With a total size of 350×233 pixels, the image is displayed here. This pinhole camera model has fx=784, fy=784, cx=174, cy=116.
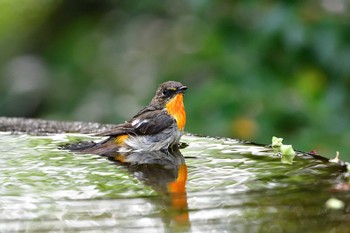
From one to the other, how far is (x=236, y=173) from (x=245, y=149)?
53 cm

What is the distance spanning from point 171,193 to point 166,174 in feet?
1.18

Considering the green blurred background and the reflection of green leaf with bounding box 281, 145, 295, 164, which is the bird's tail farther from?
the green blurred background

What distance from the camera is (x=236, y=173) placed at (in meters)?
2.18

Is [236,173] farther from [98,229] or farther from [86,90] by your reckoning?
[86,90]

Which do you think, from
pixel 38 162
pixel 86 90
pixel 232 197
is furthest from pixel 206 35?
pixel 232 197

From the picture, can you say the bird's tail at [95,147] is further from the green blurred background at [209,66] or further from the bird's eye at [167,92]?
the green blurred background at [209,66]

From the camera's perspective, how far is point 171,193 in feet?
6.13

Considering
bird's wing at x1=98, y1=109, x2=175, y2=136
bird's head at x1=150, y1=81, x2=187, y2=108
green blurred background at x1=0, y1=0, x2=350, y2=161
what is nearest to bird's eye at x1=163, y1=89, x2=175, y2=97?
bird's head at x1=150, y1=81, x2=187, y2=108

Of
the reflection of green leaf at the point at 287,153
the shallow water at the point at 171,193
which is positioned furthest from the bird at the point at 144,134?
the reflection of green leaf at the point at 287,153

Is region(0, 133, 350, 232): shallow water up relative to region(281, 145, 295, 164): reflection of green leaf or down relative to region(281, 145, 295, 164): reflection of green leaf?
down

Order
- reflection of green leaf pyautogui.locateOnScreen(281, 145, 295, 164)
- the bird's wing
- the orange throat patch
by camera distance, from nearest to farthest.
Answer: reflection of green leaf pyautogui.locateOnScreen(281, 145, 295, 164) → the bird's wing → the orange throat patch

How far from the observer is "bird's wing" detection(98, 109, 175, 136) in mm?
2916

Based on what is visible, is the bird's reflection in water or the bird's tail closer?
the bird's reflection in water

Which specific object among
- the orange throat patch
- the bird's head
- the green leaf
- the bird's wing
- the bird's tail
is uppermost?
the bird's head
